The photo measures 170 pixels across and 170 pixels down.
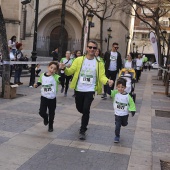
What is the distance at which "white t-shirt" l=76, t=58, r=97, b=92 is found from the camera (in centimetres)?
691

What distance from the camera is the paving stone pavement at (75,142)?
541 cm

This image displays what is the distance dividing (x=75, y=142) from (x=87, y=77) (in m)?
1.28

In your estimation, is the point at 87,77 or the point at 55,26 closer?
the point at 87,77

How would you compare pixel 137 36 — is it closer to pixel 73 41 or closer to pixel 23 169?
pixel 73 41

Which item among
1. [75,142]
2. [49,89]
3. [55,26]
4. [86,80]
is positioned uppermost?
[55,26]

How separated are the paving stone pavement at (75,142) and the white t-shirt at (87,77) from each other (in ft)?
3.27

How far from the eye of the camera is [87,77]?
6.90 m

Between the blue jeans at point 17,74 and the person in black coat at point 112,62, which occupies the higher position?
the person in black coat at point 112,62

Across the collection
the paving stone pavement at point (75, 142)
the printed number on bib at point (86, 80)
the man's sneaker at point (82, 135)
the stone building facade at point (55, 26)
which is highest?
the stone building facade at point (55, 26)

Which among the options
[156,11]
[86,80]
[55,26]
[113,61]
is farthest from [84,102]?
[55,26]

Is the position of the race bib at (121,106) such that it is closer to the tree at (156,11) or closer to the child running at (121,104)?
the child running at (121,104)

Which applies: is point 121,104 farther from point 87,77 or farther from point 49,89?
point 49,89

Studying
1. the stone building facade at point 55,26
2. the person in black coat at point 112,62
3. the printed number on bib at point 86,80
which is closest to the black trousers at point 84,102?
the printed number on bib at point 86,80

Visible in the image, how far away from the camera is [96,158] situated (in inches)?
225
